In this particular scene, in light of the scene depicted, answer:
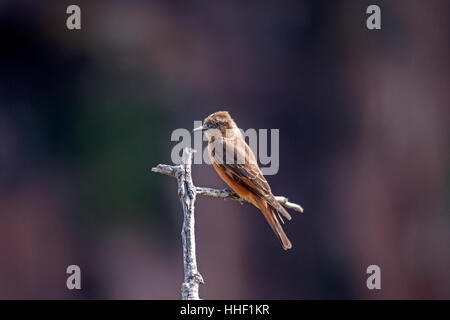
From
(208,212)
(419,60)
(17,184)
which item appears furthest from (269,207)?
(17,184)

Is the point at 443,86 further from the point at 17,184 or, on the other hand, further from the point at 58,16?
the point at 17,184

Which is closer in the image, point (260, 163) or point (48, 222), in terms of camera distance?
point (260, 163)

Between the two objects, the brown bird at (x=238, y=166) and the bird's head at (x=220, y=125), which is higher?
the bird's head at (x=220, y=125)

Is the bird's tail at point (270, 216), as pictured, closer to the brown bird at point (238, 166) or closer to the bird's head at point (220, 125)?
the brown bird at point (238, 166)

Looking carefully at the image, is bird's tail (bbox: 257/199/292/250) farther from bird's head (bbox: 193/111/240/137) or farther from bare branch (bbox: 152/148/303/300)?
bare branch (bbox: 152/148/303/300)

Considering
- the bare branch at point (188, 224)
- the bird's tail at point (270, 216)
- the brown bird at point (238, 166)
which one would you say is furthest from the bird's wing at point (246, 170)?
the bare branch at point (188, 224)

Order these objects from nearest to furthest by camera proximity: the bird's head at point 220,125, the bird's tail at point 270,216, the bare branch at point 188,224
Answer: the bare branch at point 188,224
the bird's tail at point 270,216
the bird's head at point 220,125

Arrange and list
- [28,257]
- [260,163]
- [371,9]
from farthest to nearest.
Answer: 1. [28,257]
2. [371,9]
3. [260,163]

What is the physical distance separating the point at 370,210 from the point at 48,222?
5.96 meters

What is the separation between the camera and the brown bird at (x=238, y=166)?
18.6 ft

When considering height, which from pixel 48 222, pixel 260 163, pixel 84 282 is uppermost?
pixel 260 163

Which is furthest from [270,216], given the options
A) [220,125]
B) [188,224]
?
[188,224]

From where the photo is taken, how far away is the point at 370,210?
1196cm

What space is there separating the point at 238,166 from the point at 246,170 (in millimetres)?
91
